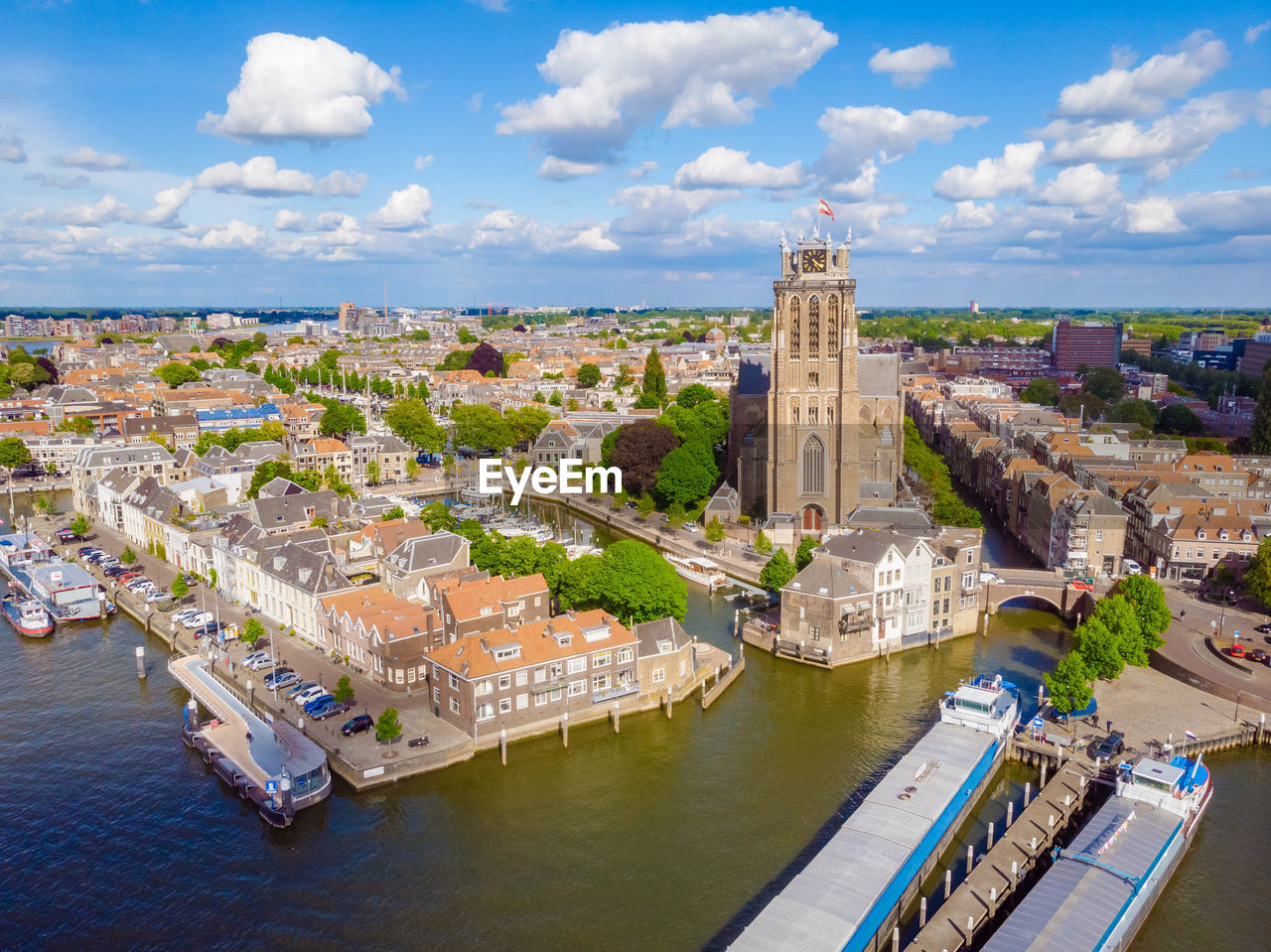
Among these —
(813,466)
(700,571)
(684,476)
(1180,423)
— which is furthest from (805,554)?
(1180,423)

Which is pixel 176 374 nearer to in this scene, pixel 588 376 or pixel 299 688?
pixel 588 376

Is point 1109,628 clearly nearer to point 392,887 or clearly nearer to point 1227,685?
point 1227,685

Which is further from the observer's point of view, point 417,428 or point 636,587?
point 417,428

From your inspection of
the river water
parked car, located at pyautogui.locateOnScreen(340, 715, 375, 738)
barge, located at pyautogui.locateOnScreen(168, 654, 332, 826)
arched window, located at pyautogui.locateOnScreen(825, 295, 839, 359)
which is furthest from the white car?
arched window, located at pyautogui.locateOnScreen(825, 295, 839, 359)

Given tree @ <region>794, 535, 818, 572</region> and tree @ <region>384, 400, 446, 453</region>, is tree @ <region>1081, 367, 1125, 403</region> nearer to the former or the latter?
tree @ <region>384, 400, 446, 453</region>

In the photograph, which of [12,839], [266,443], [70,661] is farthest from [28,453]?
[12,839]

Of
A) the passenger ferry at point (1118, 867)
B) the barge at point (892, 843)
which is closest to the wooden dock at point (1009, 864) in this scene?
the passenger ferry at point (1118, 867)

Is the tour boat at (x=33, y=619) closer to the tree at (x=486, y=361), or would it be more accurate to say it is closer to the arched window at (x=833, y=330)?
the arched window at (x=833, y=330)
